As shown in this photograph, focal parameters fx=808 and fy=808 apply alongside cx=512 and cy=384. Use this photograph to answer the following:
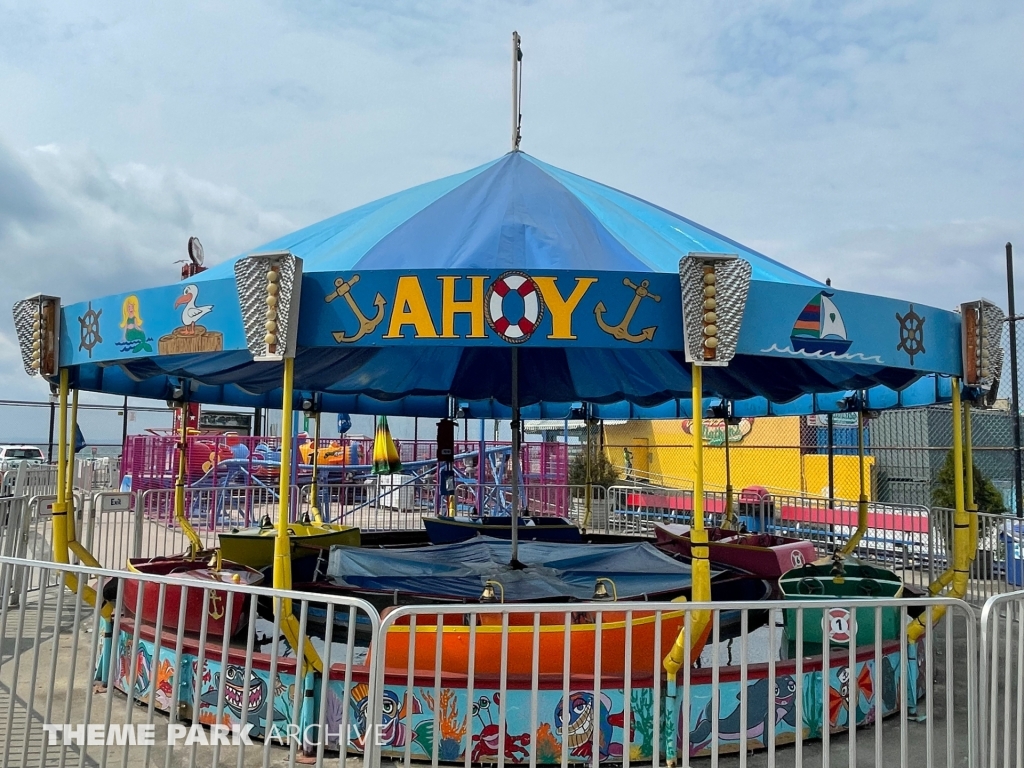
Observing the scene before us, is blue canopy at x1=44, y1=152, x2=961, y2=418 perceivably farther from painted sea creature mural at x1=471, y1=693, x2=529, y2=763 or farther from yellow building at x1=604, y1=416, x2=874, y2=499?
yellow building at x1=604, y1=416, x2=874, y2=499

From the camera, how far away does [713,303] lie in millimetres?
4949

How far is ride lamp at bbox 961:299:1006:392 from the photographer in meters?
6.36

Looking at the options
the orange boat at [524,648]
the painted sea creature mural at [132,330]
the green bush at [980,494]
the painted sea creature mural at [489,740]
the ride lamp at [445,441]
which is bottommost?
the painted sea creature mural at [489,740]

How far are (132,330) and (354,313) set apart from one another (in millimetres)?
1828

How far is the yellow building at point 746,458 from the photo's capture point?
19.3 m

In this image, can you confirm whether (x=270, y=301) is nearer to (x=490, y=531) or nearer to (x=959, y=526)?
(x=959, y=526)

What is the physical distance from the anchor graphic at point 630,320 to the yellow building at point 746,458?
1343 centimetres

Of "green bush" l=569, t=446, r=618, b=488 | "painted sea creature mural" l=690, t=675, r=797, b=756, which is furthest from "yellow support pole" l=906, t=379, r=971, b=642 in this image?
"green bush" l=569, t=446, r=618, b=488

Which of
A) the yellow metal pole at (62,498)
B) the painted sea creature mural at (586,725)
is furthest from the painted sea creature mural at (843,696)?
the yellow metal pole at (62,498)

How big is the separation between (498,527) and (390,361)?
8.65 ft

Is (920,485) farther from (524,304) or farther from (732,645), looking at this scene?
(524,304)

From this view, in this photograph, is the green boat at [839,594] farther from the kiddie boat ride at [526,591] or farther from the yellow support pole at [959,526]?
the kiddie boat ride at [526,591]

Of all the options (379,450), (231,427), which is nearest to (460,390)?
(379,450)

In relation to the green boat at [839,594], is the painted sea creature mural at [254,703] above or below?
below
